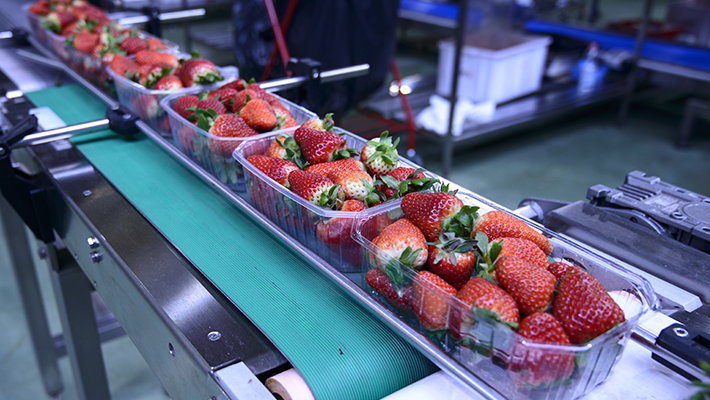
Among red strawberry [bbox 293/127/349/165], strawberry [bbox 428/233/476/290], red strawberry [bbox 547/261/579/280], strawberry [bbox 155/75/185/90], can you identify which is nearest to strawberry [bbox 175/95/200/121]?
strawberry [bbox 155/75/185/90]

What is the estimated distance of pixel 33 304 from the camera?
75.0 inches

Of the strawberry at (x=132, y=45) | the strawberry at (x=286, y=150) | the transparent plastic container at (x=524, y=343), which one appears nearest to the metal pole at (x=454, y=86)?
the strawberry at (x=132, y=45)

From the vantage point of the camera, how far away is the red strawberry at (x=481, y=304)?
619mm

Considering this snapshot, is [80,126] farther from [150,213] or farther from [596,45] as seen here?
[596,45]

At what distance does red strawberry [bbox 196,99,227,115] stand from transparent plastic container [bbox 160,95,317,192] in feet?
0.16

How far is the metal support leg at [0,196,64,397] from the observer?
6.12ft

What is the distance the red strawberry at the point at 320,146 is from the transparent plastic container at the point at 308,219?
0.09m

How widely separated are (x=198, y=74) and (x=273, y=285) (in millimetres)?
715

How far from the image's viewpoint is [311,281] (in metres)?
0.87

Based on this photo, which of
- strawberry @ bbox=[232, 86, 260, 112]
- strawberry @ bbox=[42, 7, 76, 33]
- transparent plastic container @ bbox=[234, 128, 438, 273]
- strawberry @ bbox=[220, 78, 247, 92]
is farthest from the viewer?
strawberry @ bbox=[42, 7, 76, 33]

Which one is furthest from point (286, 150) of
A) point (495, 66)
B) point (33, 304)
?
point (495, 66)

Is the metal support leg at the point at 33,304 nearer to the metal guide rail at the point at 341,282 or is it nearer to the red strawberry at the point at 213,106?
the metal guide rail at the point at 341,282

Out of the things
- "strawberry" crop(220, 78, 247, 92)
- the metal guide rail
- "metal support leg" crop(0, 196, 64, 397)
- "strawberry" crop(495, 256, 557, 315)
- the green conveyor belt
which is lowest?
"metal support leg" crop(0, 196, 64, 397)

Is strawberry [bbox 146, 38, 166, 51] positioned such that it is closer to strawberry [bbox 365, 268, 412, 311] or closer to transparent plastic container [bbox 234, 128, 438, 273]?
transparent plastic container [bbox 234, 128, 438, 273]
